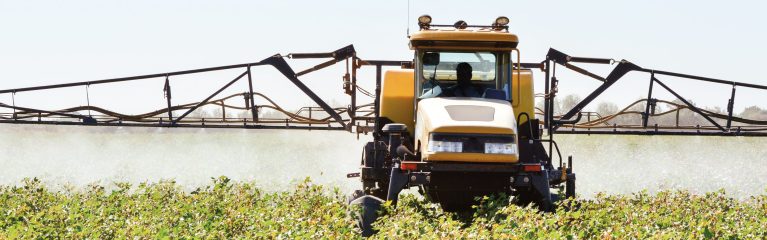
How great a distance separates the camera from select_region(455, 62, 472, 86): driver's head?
43.3ft

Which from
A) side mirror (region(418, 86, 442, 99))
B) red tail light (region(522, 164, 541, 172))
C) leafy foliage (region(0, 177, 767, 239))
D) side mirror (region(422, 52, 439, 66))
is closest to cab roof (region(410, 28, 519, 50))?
side mirror (region(422, 52, 439, 66))

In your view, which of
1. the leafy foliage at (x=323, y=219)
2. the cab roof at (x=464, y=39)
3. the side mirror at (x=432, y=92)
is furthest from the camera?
the side mirror at (x=432, y=92)

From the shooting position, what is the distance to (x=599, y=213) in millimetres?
12719

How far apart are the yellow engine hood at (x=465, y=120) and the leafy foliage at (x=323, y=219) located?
623 millimetres

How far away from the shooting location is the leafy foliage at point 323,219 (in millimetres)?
10789

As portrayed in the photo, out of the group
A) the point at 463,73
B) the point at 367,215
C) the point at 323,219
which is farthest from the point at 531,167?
the point at 323,219

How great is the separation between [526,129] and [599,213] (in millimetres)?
1568

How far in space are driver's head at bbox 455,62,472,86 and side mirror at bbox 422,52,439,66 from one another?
301mm

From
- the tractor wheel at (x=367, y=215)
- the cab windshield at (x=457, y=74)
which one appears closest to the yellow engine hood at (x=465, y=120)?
the cab windshield at (x=457, y=74)

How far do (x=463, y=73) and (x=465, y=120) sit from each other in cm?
119

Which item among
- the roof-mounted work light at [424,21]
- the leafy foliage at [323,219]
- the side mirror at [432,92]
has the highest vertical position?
the roof-mounted work light at [424,21]

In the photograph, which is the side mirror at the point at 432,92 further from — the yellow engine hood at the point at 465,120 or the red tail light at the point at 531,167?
the red tail light at the point at 531,167

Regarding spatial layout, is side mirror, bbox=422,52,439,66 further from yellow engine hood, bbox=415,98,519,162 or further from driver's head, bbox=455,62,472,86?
yellow engine hood, bbox=415,98,519,162

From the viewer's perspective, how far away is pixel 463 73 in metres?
13.2
